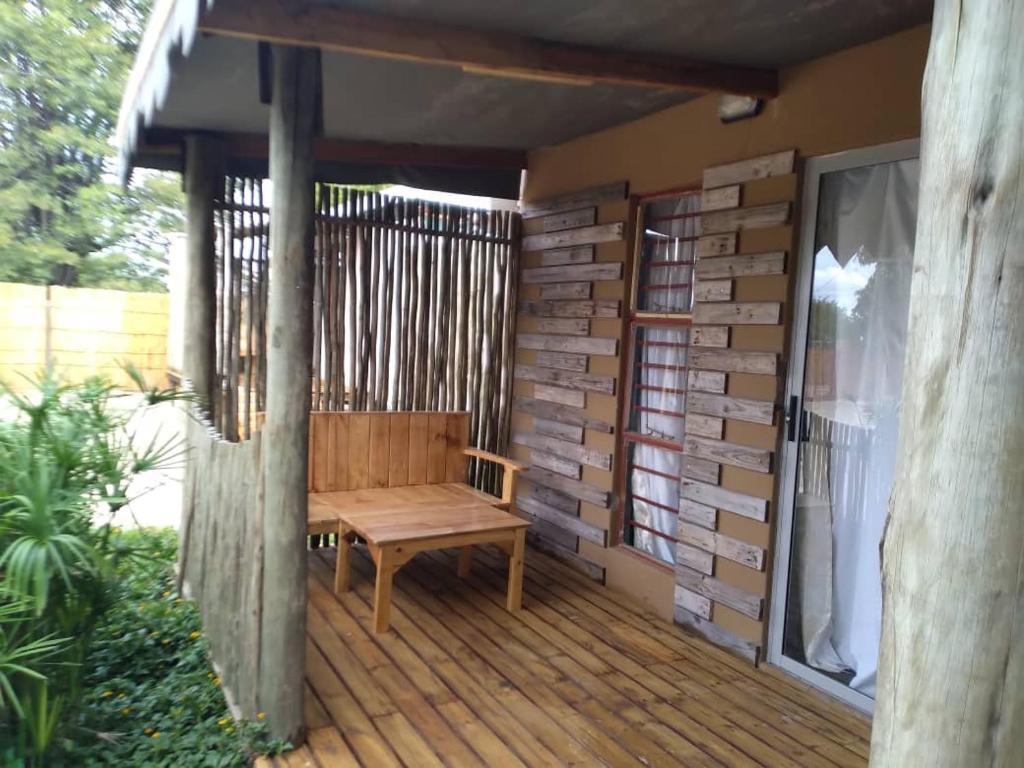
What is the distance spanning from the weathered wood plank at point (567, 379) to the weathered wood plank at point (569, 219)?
0.93 metres

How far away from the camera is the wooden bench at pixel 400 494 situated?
3668mm

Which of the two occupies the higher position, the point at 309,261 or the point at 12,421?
the point at 309,261

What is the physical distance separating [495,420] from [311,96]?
3.10 metres

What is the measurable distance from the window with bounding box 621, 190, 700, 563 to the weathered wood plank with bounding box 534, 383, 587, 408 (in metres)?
0.38

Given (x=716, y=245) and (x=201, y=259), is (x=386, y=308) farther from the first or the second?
(x=716, y=245)

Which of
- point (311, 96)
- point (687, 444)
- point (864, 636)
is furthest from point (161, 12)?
point (864, 636)

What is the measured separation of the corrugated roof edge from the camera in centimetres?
218

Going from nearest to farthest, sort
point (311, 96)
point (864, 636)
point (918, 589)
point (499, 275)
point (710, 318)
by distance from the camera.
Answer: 1. point (918, 589)
2. point (311, 96)
3. point (864, 636)
4. point (710, 318)
5. point (499, 275)

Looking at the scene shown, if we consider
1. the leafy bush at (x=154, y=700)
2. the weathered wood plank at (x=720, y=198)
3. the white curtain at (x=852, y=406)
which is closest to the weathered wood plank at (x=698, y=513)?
the white curtain at (x=852, y=406)

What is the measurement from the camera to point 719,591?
3.62m

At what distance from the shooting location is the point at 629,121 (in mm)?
4328

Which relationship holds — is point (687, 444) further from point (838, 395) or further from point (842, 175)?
point (842, 175)

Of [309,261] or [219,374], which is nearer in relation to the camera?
[309,261]

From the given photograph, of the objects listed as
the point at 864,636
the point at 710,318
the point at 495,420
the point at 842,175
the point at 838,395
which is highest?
the point at 842,175
